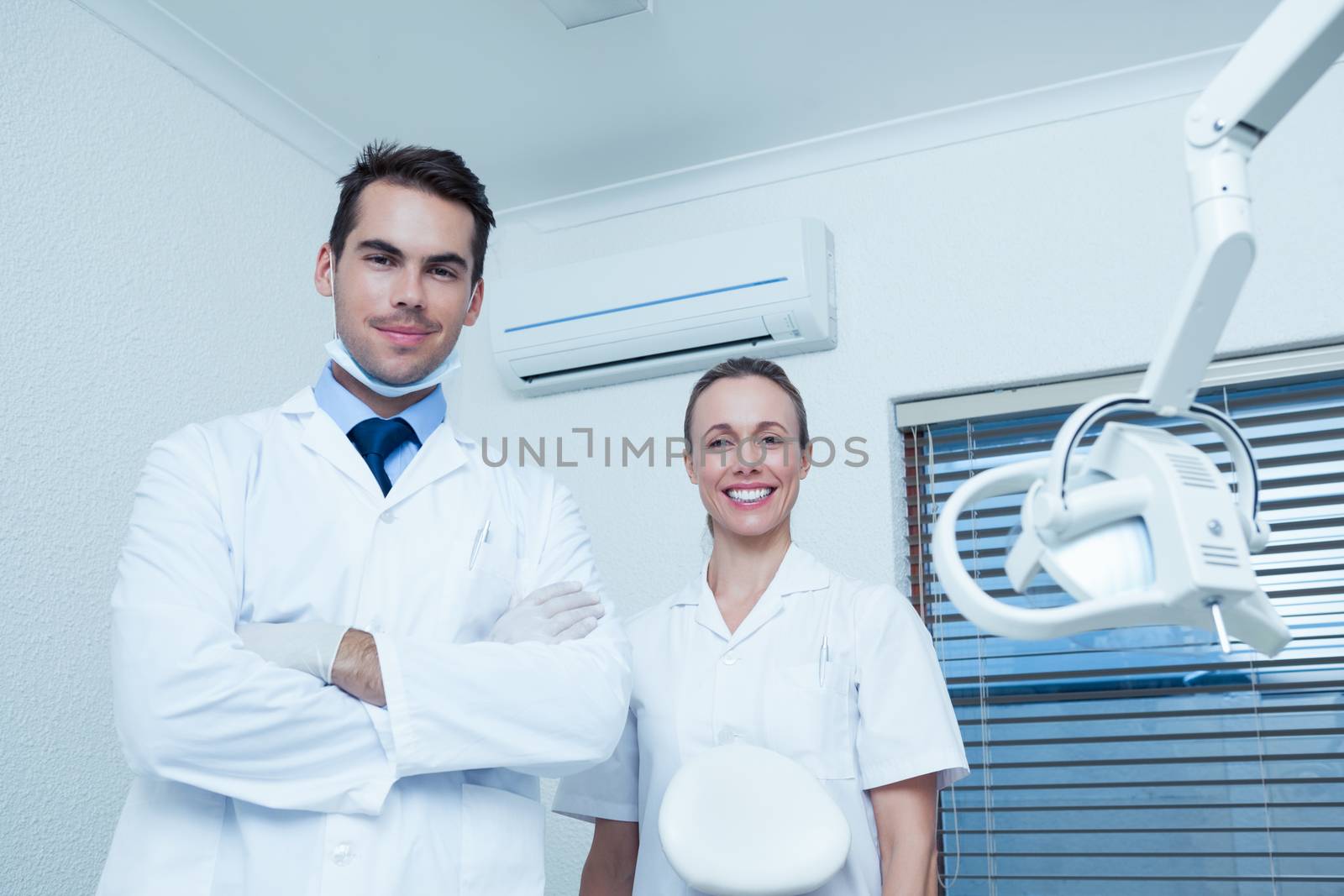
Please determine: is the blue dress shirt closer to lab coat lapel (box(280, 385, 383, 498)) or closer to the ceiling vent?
lab coat lapel (box(280, 385, 383, 498))

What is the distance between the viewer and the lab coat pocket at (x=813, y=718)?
5.36ft

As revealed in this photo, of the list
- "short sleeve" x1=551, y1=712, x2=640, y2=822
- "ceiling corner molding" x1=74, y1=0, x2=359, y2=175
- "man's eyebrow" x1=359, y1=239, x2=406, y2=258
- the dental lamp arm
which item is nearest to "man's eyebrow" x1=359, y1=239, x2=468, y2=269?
"man's eyebrow" x1=359, y1=239, x2=406, y2=258

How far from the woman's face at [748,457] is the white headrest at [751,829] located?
49 centimetres

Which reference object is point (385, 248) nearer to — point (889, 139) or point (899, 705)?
point (899, 705)

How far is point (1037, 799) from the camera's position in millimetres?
2262

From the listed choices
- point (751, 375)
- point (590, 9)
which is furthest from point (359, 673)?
point (590, 9)

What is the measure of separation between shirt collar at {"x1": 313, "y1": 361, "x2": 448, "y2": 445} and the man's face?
0.05 m

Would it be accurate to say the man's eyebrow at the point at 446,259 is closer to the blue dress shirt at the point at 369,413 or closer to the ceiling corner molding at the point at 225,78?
the blue dress shirt at the point at 369,413

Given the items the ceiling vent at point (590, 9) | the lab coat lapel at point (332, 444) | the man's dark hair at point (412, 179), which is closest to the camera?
the lab coat lapel at point (332, 444)

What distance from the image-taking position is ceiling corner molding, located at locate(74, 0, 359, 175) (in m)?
2.13

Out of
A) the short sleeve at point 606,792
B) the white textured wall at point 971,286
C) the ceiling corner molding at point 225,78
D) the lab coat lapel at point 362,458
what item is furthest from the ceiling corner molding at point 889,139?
the short sleeve at point 606,792

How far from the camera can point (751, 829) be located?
4.52 feet

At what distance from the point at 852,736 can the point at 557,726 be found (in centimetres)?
52

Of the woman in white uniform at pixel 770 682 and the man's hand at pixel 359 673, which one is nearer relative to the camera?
the man's hand at pixel 359 673
